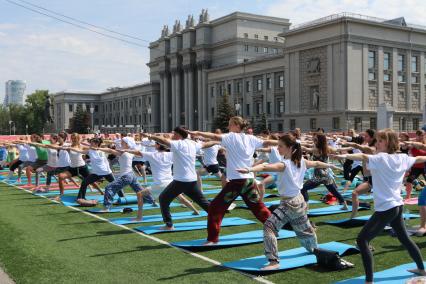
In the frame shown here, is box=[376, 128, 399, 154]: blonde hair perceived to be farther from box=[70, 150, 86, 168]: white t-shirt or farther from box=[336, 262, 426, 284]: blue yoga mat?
box=[70, 150, 86, 168]: white t-shirt

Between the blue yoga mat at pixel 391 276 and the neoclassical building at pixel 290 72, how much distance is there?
162 ft

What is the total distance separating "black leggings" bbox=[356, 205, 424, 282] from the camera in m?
5.80

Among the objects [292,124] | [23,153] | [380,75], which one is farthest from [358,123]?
[23,153]

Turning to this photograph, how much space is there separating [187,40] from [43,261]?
87625 mm

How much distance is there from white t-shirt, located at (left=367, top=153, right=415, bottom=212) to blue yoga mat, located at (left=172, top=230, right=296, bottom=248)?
2.93 meters

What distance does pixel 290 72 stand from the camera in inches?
2522

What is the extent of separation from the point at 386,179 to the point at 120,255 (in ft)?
13.7

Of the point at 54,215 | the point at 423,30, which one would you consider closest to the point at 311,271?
the point at 54,215

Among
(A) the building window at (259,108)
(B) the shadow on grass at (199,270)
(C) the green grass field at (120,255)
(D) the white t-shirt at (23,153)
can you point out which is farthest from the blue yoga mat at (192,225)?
(A) the building window at (259,108)

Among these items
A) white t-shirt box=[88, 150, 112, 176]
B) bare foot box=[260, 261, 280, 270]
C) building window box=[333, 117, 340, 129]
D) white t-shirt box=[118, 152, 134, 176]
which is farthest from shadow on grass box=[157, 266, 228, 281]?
building window box=[333, 117, 340, 129]

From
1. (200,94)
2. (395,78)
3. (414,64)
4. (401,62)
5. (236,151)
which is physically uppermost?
(401,62)

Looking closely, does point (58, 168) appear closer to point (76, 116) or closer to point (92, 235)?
point (92, 235)

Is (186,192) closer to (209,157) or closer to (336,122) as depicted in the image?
(209,157)

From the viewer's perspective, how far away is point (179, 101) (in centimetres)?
9475
